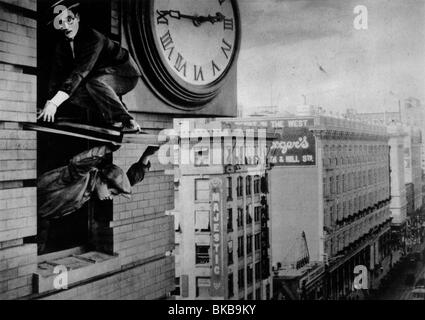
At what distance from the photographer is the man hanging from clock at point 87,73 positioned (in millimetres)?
2846

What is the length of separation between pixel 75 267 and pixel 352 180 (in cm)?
257

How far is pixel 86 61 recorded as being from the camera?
9.71 ft

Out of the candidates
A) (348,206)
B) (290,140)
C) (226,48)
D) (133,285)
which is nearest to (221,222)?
(290,140)

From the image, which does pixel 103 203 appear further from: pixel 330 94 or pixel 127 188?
pixel 330 94

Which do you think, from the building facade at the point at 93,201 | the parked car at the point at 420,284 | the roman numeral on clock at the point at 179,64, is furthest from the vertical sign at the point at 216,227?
the parked car at the point at 420,284

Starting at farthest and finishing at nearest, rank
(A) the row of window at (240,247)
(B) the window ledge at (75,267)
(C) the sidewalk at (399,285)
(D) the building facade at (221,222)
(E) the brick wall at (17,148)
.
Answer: (A) the row of window at (240,247), (D) the building facade at (221,222), (C) the sidewalk at (399,285), (B) the window ledge at (75,267), (E) the brick wall at (17,148)

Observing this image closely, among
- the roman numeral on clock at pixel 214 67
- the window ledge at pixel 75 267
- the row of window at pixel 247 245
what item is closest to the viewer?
the window ledge at pixel 75 267

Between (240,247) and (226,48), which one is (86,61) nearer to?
(226,48)

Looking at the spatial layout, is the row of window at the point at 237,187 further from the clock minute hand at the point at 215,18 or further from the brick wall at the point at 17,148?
the brick wall at the point at 17,148

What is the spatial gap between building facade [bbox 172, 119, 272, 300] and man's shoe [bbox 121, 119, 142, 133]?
0.43 metres

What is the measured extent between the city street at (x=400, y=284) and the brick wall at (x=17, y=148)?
2336 millimetres

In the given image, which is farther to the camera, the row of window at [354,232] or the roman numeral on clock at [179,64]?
the row of window at [354,232]
